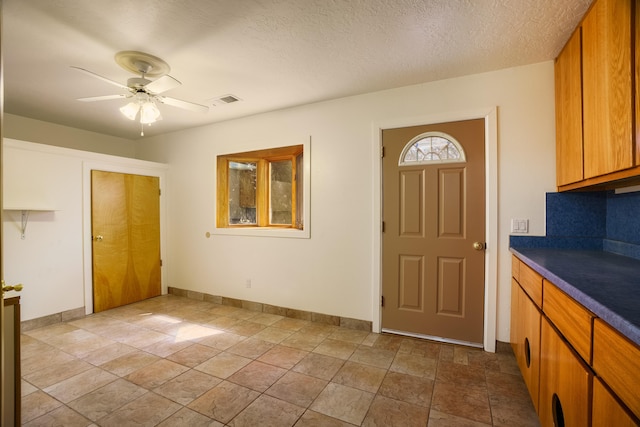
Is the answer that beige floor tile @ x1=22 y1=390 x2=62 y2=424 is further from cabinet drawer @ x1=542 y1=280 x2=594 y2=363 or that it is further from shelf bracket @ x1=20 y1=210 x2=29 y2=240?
cabinet drawer @ x1=542 y1=280 x2=594 y2=363

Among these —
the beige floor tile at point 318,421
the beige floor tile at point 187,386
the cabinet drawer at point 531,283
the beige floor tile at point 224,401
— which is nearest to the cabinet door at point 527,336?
the cabinet drawer at point 531,283

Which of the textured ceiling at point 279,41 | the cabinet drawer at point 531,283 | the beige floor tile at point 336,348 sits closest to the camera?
the cabinet drawer at point 531,283

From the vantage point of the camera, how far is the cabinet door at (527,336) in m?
1.58

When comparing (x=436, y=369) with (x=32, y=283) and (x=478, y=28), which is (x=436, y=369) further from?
(x=32, y=283)

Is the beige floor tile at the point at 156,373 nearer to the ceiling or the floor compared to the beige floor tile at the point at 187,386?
nearer to the ceiling

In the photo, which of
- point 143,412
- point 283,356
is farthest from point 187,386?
point 283,356

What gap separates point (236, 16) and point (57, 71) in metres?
1.81

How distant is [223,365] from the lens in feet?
7.47

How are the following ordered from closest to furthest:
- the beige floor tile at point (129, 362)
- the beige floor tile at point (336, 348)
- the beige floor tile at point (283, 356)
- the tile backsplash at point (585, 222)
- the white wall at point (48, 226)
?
the tile backsplash at point (585, 222) < the beige floor tile at point (129, 362) < the beige floor tile at point (283, 356) < the beige floor tile at point (336, 348) < the white wall at point (48, 226)

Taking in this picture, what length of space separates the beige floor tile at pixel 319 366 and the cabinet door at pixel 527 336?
4.09 ft

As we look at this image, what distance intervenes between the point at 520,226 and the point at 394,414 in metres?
1.74

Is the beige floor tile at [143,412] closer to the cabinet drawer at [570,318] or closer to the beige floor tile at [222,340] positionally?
the beige floor tile at [222,340]

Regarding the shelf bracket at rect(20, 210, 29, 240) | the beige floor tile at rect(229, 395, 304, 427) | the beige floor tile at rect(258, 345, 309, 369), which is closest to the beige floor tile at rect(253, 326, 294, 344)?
the beige floor tile at rect(258, 345, 309, 369)

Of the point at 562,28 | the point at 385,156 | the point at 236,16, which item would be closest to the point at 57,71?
the point at 236,16
